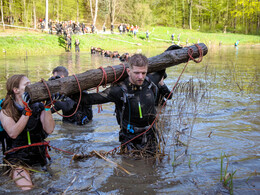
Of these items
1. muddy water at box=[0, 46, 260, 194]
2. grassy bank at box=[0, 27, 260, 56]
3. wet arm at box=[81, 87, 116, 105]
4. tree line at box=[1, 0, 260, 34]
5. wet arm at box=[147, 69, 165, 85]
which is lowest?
muddy water at box=[0, 46, 260, 194]

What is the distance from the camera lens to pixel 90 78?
421 centimetres

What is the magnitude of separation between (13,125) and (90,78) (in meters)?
1.29

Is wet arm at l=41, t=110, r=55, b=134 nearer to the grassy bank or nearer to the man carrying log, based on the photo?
the man carrying log

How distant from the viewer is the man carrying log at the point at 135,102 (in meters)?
3.95

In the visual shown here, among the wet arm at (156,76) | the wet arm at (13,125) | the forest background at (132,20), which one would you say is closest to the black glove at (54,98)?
the wet arm at (13,125)

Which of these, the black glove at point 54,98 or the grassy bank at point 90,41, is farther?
the grassy bank at point 90,41

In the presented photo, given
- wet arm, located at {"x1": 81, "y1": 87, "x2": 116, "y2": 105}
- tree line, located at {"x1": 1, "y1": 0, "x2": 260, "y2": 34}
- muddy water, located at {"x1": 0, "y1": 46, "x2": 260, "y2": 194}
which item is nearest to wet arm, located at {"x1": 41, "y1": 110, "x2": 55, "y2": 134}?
wet arm, located at {"x1": 81, "y1": 87, "x2": 116, "y2": 105}

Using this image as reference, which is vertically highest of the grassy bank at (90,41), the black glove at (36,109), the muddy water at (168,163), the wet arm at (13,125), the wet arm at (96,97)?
the grassy bank at (90,41)

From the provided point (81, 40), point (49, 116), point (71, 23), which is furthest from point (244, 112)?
point (71, 23)

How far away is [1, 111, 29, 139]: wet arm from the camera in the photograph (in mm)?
3650

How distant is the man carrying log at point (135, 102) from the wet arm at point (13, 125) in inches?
34.1

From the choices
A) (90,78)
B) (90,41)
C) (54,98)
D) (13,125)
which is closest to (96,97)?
(90,78)

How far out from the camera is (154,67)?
4.78 meters

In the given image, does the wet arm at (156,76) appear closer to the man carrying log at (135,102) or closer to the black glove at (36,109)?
the man carrying log at (135,102)
